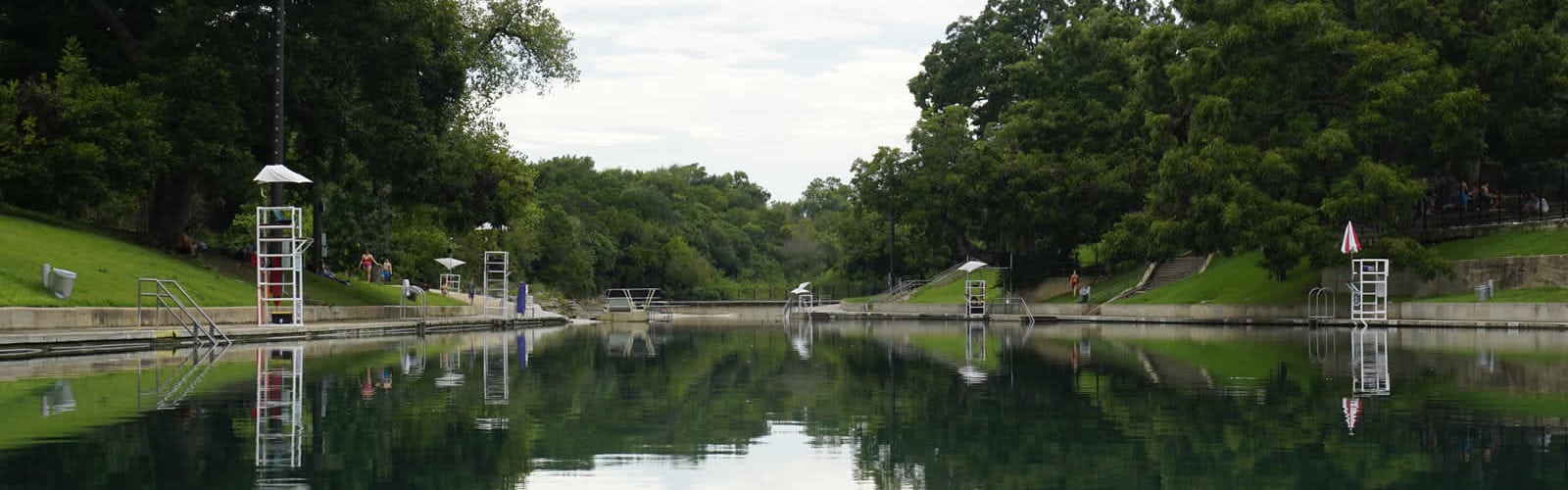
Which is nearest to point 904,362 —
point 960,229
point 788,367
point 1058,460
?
point 788,367

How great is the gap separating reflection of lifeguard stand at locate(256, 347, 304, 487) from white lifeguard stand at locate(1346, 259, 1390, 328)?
28080mm

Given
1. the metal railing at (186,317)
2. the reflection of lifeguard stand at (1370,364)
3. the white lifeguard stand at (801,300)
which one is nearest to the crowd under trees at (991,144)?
the metal railing at (186,317)

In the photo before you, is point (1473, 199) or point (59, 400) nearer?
point (59, 400)

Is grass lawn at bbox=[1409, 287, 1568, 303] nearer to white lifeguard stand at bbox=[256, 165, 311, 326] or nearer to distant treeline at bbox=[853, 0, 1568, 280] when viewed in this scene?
distant treeline at bbox=[853, 0, 1568, 280]

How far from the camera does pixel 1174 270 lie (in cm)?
6184

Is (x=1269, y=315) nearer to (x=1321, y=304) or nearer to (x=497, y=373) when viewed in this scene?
(x=1321, y=304)

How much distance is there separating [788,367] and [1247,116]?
1082 inches

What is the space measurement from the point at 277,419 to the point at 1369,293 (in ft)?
113

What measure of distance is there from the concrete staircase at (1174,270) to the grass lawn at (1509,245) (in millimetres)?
15288

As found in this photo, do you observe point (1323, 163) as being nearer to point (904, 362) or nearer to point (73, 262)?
point (904, 362)

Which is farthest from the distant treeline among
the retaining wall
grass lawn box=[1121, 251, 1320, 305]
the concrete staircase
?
the retaining wall

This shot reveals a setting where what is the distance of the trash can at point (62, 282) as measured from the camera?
2886 cm

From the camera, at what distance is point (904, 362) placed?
25.0 meters

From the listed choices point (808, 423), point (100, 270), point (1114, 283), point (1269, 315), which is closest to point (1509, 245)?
point (1269, 315)
